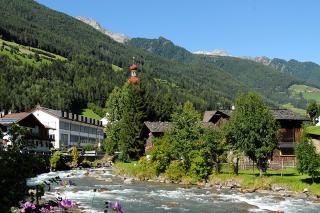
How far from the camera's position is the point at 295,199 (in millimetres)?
40531

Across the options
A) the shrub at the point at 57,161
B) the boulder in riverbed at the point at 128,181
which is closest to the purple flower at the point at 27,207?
the boulder in riverbed at the point at 128,181

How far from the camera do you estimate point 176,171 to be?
57.8 m

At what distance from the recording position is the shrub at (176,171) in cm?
5731

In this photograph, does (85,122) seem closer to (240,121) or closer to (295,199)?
(240,121)

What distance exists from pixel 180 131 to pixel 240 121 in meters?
10.4

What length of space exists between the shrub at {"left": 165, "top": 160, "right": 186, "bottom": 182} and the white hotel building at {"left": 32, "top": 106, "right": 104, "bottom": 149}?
6493cm

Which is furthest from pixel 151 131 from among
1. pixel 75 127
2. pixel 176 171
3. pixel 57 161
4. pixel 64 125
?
pixel 75 127

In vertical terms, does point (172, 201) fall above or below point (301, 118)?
below

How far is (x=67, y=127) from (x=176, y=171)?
263 feet

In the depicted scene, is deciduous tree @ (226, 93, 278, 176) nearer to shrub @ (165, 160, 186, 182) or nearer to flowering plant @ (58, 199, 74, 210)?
shrub @ (165, 160, 186, 182)

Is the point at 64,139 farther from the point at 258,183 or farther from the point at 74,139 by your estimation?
the point at 258,183

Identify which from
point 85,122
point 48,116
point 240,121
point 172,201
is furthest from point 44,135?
point 172,201

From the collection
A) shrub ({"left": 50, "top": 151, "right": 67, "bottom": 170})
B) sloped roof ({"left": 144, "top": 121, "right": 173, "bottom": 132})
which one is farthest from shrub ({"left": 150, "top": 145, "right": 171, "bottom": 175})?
shrub ({"left": 50, "top": 151, "right": 67, "bottom": 170})

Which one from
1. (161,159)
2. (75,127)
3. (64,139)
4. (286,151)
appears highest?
(75,127)
